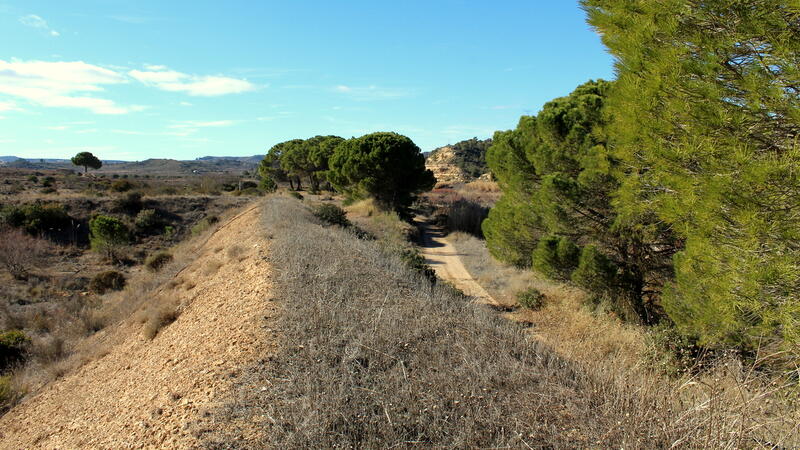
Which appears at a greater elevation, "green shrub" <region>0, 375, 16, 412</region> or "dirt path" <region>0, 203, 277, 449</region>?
"dirt path" <region>0, 203, 277, 449</region>

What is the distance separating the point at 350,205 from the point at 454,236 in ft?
29.3

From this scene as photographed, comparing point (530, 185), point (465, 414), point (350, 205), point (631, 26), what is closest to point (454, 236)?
point (350, 205)

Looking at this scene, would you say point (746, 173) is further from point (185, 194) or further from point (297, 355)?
point (185, 194)

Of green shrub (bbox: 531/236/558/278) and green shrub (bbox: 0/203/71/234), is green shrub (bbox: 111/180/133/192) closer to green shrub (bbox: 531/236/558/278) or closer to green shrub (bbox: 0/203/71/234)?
green shrub (bbox: 0/203/71/234)

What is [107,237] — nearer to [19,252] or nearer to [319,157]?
[19,252]

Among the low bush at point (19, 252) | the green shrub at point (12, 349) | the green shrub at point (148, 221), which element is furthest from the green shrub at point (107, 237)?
the green shrub at point (12, 349)

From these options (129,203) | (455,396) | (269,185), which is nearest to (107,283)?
(129,203)

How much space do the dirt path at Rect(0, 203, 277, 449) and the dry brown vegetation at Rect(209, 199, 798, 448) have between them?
465mm

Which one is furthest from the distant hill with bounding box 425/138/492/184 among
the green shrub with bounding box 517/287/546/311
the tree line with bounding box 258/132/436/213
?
the green shrub with bounding box 517/287/546/311

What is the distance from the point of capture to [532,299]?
39.1 feet

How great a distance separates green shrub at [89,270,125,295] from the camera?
18.6 meters

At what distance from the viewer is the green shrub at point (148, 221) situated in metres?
30.3

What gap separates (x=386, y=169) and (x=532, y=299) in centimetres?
1783

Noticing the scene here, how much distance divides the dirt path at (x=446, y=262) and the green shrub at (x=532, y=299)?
0.97 meters
